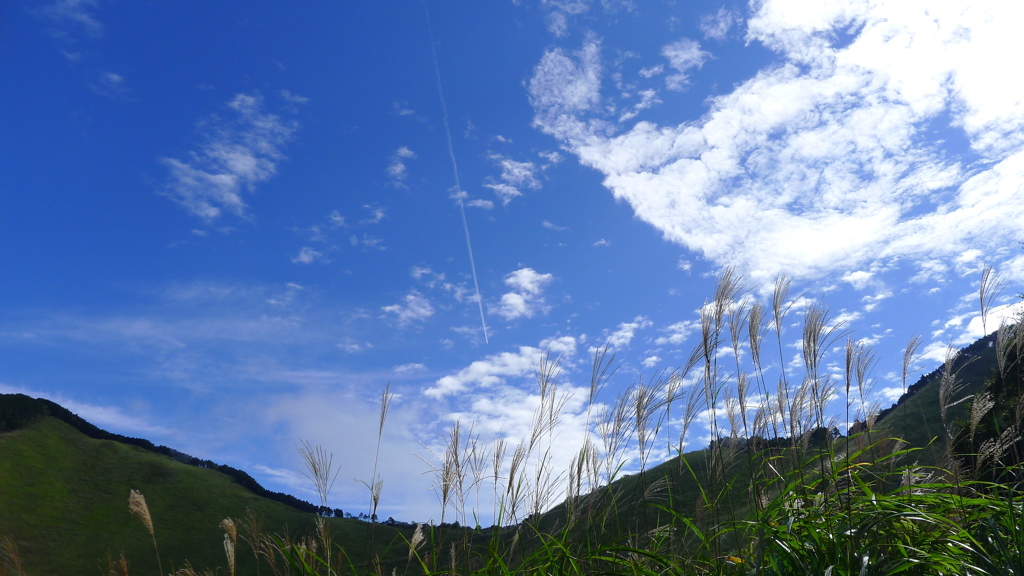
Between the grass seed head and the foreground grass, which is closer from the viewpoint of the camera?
the grass seed head

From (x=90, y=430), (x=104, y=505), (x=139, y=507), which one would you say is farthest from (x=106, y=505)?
(x=139, y=507)

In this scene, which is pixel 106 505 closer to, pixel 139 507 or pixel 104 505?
pixel 104 505

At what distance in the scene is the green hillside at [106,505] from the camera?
48.9 meters

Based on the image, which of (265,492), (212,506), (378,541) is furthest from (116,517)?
(378,541)

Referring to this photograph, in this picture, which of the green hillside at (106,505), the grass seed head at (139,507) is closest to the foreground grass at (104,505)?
the green hillside at (106,505)

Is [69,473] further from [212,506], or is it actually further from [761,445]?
[761,445]

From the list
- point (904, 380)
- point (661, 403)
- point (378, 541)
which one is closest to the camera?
point (661, 403)

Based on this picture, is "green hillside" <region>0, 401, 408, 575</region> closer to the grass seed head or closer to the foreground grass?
the foreground grass

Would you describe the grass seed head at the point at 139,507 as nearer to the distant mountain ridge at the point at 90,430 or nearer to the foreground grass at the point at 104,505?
the foreground grass at the point at 104,505

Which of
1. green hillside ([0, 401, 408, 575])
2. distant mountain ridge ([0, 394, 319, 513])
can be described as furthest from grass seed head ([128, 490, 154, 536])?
distant mountain ridge ([0, 394, 319, 513])

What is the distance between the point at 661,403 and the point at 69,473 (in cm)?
7710

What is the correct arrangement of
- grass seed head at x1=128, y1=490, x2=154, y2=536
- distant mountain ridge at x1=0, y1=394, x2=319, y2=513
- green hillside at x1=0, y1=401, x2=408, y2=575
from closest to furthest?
grass seed head at x1=128, y1=490, x2=154, y2=536, green hillside at x1=0, y1=401, x2=408, y2=575, distant mountain ridge at x1=0, y1=394, x2=319, y2=513

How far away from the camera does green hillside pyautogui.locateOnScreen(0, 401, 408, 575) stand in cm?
4891

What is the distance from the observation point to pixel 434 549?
9.64 ft
